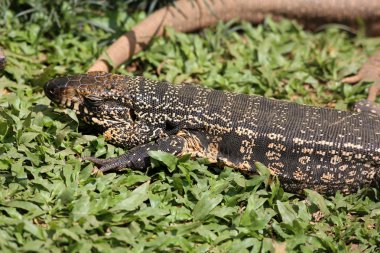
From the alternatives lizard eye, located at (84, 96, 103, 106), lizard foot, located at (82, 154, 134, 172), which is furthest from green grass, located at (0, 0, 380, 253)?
lizard eye, located at (84, 96, 103, 106)

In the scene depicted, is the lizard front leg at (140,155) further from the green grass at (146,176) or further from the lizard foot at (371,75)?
the lizard foot at (371,75)

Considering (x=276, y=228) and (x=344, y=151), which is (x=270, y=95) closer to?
(x=344, y=151)

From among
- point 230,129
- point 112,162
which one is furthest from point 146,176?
point 230,129

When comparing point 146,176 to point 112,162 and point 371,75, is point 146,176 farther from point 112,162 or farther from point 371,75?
point 371,75

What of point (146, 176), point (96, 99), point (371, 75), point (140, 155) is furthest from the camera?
point (371, 75)

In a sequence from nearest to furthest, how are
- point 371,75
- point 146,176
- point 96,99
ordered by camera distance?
point 146,176, point 96,99, point 371,75

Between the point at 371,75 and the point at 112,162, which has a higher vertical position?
the point at 371,75

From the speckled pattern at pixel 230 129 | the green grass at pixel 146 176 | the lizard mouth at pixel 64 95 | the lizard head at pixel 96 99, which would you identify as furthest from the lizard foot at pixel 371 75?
the lizard mouth at pixel 64 95

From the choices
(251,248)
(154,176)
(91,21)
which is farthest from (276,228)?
(91,21)
